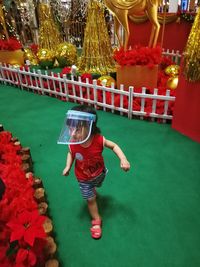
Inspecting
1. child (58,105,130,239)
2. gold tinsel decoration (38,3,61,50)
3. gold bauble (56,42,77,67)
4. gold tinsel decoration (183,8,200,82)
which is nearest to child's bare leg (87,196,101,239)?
child (58,105,130,239)

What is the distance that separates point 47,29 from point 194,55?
5227mm

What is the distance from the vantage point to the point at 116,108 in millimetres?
3688

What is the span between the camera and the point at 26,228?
4.17ft

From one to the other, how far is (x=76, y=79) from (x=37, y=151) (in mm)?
1968

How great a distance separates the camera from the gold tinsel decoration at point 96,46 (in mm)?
4699

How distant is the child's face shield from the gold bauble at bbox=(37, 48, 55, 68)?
5021 millimetres

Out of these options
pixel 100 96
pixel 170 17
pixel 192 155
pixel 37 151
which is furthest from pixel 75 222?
pixel 170 17

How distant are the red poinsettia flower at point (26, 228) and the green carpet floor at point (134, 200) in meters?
0.53

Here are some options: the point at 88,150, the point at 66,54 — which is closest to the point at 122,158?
the point at 88,150

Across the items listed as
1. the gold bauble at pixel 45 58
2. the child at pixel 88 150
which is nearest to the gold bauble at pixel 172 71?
the gold bauble at pixel 45 58

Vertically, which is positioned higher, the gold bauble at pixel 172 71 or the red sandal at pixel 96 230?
the gold bauble at pixel 172 71

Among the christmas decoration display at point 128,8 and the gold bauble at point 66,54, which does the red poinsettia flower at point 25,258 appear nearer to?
the christmas decoration display at point 128,8

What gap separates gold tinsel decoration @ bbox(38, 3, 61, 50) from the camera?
631 centimetres

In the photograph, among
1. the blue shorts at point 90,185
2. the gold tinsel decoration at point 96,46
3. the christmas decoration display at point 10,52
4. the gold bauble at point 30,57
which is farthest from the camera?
the gold bauble at point 30,57
